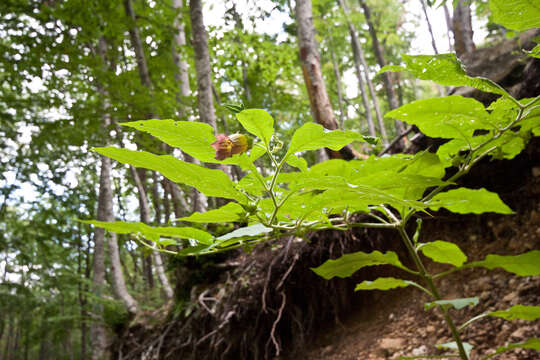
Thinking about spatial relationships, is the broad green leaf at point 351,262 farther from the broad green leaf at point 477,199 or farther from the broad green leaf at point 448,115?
the broad green leaf at point 448,115

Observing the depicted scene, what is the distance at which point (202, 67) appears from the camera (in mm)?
3535

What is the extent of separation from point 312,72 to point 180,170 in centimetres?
316

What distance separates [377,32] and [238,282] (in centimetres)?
1045

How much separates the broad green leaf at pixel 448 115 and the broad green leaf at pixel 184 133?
1.30 feet

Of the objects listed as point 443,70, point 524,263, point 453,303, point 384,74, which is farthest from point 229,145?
point 384,74

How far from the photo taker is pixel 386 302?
91.4 inches

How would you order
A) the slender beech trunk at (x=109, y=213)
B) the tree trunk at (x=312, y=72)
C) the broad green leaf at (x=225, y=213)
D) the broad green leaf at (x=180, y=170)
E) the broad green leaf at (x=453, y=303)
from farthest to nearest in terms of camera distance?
the slender beech trunk at (x=109, y=213) → the tree trunk at (x=312, y=72) → the broad green leaf at (x=453, y=303) → the broad green leaf at (x=225, y=213) → the broad green leaf at (x=180, y=170)

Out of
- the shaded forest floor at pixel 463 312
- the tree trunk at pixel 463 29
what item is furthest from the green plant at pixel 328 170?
the tree trunk at pixel 463 29

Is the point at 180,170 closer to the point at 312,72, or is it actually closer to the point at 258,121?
the point at 258,121

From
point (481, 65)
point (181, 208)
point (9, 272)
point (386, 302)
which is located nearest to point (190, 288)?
point (181, 208)

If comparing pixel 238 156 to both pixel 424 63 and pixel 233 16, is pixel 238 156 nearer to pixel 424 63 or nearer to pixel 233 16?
pixel 424 63

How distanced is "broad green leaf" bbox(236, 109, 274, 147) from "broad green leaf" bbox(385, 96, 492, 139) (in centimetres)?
29

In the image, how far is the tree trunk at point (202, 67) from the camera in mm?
3371

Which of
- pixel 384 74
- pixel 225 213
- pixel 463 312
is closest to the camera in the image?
pixel 225 213
